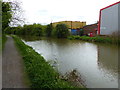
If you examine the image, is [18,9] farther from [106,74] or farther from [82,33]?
[82,33]

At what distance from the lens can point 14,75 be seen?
12.5 ft

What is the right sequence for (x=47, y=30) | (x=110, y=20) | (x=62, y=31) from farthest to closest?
(x=47, y=30) → (x=62, y=31) → (x=110, y=20)

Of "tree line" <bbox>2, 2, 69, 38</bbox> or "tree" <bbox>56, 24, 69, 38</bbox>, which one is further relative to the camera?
"tree" <bbox>56, 24, 69, 38</bbox>

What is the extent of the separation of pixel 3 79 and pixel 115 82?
13.0 ft

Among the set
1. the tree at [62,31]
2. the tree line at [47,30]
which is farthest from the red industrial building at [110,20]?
the tree line at [47,30]

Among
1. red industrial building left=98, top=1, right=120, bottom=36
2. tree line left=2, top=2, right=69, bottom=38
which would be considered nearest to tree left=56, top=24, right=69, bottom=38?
tree line left=2, top=2, right=69, bottom=38

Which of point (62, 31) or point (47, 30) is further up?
point (47, 30)

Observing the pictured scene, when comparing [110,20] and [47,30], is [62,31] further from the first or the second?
[110,20]

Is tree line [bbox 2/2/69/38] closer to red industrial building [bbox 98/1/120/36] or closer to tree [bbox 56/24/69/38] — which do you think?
tree [bbox 56/24/69/38]

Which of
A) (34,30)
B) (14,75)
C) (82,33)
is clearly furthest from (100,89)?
(34,30)

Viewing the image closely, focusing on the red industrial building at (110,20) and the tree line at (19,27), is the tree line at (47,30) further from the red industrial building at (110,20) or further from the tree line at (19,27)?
the red industrial building at (110,20)

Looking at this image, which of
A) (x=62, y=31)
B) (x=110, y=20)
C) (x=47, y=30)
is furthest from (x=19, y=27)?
(x=110, y=20)

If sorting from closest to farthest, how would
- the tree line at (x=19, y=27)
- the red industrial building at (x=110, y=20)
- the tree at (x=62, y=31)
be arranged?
1. the tree line at (x=19, y=27)
2. the red industrial building at (x=110, y=20)
3. the tree at (x=62, y=31)

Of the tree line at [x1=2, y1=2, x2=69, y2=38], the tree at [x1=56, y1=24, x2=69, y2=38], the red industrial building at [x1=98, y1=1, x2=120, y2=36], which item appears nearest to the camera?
the tree line at [x1=2, y1=2, x2=69, y2=38]
